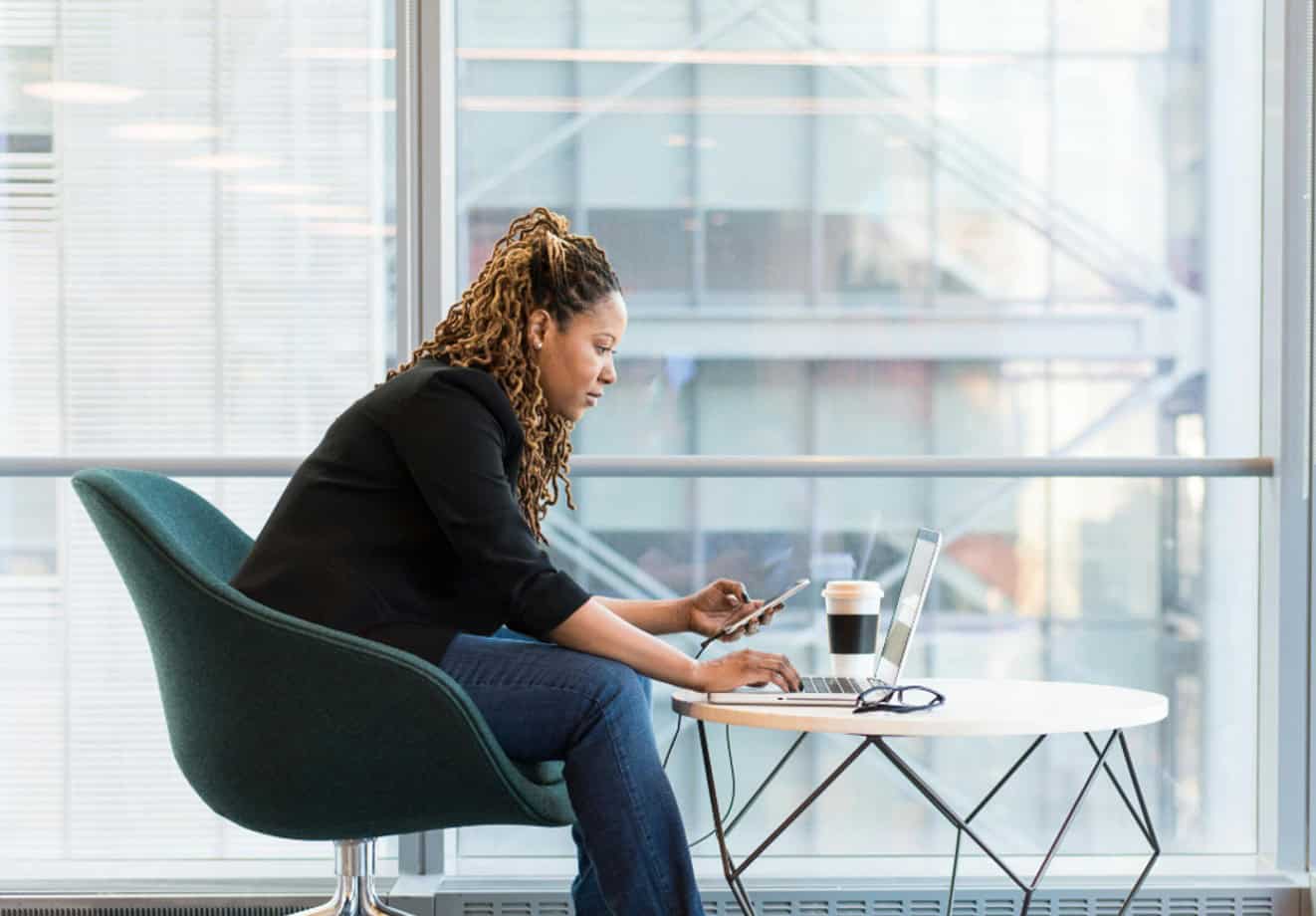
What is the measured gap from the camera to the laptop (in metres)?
1.92

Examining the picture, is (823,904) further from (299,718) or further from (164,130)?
(164,130)

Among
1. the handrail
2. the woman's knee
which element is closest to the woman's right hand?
the woman's knee

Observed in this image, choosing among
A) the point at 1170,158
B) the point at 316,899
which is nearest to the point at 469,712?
the point at 316,899

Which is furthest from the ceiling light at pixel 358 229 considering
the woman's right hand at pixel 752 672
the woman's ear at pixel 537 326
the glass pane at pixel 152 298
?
the woman's right hand at pixel 752 672

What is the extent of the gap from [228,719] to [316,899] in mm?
909

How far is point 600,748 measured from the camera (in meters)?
1.92

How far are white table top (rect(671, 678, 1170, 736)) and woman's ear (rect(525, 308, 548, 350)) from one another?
553mm

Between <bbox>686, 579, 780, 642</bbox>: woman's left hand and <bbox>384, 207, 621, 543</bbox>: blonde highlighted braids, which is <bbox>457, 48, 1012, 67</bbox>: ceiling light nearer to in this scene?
<bbox>384, 207, 621, 543</bbox>: blonde highlighted braids

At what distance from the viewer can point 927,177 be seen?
9.75 feet

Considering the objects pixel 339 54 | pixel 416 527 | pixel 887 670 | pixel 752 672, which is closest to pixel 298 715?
pixel 416 527

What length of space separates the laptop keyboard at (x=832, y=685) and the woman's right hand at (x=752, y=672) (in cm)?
6

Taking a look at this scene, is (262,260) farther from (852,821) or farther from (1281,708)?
(1281,708)

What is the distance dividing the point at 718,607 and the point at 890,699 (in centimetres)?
38

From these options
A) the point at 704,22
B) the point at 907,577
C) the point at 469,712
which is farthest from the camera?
the point at 704,22
